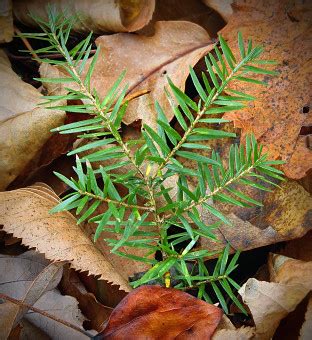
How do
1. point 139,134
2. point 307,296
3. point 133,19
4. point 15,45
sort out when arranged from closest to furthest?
1. point 307,296
2. point 139,134
3. point 133,19
4. point 15,45

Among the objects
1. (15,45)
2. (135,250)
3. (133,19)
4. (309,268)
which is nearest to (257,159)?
(309,268)

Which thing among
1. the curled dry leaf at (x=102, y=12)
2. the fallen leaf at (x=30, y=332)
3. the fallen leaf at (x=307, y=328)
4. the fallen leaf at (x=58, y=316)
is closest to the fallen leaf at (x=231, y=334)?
the fallen leaf at (x=307, y=328)

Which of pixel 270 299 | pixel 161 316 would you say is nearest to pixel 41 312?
pixel 161 316

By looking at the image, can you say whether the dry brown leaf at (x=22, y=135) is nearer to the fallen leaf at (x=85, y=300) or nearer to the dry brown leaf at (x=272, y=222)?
the fallen leaf at (x=85, y=300)

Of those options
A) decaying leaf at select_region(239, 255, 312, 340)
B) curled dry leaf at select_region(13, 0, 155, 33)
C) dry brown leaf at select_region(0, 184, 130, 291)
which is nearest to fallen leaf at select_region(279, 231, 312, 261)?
decaying leaf at select_region(239, 255, 312, 340)

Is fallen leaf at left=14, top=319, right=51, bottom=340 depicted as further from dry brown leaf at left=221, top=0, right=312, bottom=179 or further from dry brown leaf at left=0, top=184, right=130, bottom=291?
dry brown leaf at left=221, top=0, right=312, bottom=179

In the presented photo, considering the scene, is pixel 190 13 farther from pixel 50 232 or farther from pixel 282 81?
pixel 50 232

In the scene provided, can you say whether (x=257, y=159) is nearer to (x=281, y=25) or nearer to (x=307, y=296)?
(x=307, y=296)
